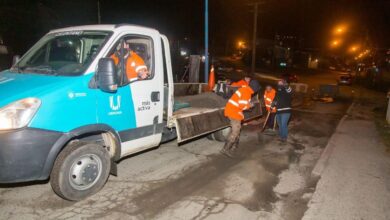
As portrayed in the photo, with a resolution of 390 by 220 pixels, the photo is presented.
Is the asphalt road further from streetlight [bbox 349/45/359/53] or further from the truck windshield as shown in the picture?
streetlight [bbox 349/45/359/53]

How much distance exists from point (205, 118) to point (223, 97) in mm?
1744

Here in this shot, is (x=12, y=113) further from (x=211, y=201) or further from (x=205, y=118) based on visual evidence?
(x=205, y=118)

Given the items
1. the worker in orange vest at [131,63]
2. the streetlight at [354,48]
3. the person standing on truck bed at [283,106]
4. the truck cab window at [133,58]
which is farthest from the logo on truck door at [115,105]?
the streetlight at [354,48]

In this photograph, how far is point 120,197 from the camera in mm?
4805

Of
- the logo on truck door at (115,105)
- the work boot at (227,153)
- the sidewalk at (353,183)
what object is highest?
the logo on truck door at (115,105)

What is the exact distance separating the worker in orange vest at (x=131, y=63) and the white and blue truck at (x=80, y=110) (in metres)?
0.09

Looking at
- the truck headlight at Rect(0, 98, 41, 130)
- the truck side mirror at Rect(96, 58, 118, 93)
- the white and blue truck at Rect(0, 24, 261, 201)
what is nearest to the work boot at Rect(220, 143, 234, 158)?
the white and blue truck at Rect(0, 24, 261, 201)

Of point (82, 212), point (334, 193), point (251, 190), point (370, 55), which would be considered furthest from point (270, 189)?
point (370, 55)

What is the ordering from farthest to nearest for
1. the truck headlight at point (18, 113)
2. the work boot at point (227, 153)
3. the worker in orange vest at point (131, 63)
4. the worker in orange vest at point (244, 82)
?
1. the worker in orange vest at point (244, 82)
2. the work boot at point (227, 153)
3. the worker in orange vest at point (131, 63)
4. the truck headlight at point (18, 113)

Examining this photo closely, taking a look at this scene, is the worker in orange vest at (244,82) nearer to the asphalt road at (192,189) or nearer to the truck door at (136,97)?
the asphalt road at (192,189)

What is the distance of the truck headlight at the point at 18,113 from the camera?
375 cm

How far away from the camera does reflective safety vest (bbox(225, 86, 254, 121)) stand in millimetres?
6855

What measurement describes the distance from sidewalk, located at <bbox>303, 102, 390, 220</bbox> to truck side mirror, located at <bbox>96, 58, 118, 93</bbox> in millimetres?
3223

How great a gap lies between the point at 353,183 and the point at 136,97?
4097 millimetres
